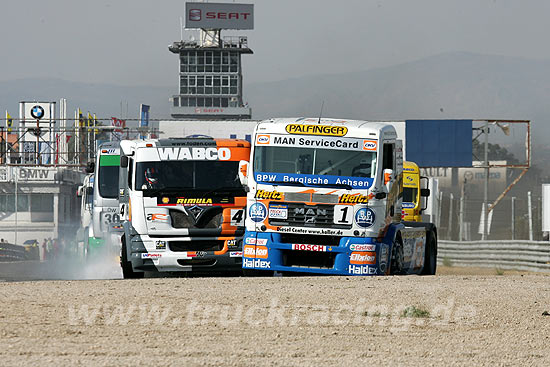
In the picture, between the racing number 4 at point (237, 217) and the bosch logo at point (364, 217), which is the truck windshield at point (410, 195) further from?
the bosch logo at point (364, 217)

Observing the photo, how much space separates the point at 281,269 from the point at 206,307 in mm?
5514

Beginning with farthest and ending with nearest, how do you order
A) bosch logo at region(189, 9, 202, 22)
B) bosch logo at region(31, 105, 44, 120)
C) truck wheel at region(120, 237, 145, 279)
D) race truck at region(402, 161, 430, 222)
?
1. bosch logo at region(189, 9, 202, 22)
2. bosch logo at region(31, 105, 44, 120)
3. race truck at region(402, 161, 430, 222)
4. truck wheel at region(120, 237, 145, 279)

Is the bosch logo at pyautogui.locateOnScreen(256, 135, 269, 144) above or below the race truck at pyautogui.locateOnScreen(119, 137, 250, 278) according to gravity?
above

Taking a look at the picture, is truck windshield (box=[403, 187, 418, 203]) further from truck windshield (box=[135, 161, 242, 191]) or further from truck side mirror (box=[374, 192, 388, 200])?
truck side mirror (box=[374, 192, 388, 200])

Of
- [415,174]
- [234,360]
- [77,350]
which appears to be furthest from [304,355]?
[415,174]

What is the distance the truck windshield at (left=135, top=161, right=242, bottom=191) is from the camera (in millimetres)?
17094

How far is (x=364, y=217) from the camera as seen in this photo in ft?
51.9

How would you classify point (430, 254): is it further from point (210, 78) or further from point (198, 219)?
point (210, 78)

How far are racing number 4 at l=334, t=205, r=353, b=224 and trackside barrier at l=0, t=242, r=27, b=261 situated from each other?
29846 mm

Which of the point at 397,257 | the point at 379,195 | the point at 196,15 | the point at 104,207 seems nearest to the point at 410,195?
the point at 397,257

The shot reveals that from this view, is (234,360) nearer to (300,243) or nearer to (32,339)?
(32,339)

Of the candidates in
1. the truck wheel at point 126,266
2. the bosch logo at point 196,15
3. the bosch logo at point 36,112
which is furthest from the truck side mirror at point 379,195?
the bosch logo at point 196,15

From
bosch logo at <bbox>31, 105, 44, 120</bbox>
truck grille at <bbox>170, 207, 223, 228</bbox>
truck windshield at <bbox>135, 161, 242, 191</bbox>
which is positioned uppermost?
bosch logo at <bbox>31, 105, 44, 120</bbox>

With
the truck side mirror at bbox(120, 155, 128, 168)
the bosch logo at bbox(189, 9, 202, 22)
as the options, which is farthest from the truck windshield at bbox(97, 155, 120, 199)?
the bosch logo at bbox(189, 9, 202, 22)
